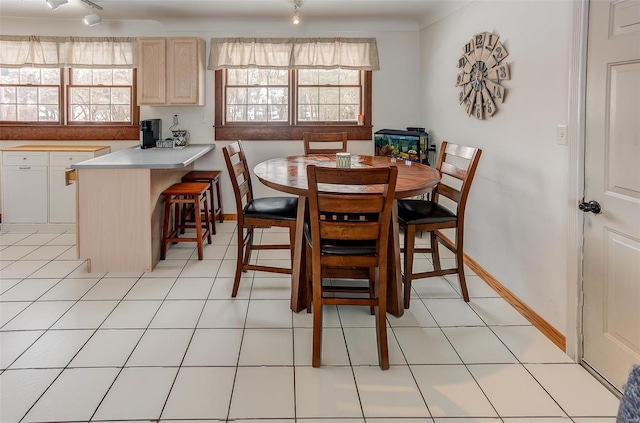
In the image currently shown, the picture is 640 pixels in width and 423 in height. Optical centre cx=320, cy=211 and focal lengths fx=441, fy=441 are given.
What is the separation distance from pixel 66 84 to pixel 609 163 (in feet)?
17.8

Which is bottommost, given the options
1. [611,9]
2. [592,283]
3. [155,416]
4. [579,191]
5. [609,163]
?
[155,416]

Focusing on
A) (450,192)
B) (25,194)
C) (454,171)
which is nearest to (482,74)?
(454,171)

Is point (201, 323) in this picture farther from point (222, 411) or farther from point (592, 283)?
point (592, 283)

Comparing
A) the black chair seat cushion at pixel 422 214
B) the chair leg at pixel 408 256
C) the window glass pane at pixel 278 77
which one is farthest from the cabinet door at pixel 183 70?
the chair leg at pixel 408 256

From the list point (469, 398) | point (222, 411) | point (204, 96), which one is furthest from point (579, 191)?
point (204, 96)

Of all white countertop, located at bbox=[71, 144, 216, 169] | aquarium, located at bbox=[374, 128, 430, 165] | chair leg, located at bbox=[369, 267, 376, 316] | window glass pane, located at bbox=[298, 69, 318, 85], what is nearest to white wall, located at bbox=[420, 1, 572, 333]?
aquarium, located at bbox=[374, 128, 430, 165]

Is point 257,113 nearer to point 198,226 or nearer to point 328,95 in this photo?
point 328,95

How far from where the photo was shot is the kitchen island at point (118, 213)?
3.50 meters

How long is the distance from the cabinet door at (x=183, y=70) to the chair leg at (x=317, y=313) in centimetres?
324

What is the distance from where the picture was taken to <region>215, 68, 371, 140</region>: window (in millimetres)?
5230

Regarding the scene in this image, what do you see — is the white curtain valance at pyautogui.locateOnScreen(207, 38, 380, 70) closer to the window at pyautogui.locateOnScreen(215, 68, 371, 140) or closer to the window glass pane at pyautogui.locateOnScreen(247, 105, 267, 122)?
the window at pyautogui.locateOnScreen(215, 68, 371, 140)

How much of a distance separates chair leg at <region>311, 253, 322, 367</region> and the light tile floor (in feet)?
0.25

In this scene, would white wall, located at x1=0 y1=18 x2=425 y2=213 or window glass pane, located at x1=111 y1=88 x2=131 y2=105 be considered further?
window glass pane, located at x1=111 y1=88 x2=131 y2=105

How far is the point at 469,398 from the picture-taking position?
6.56 feet
